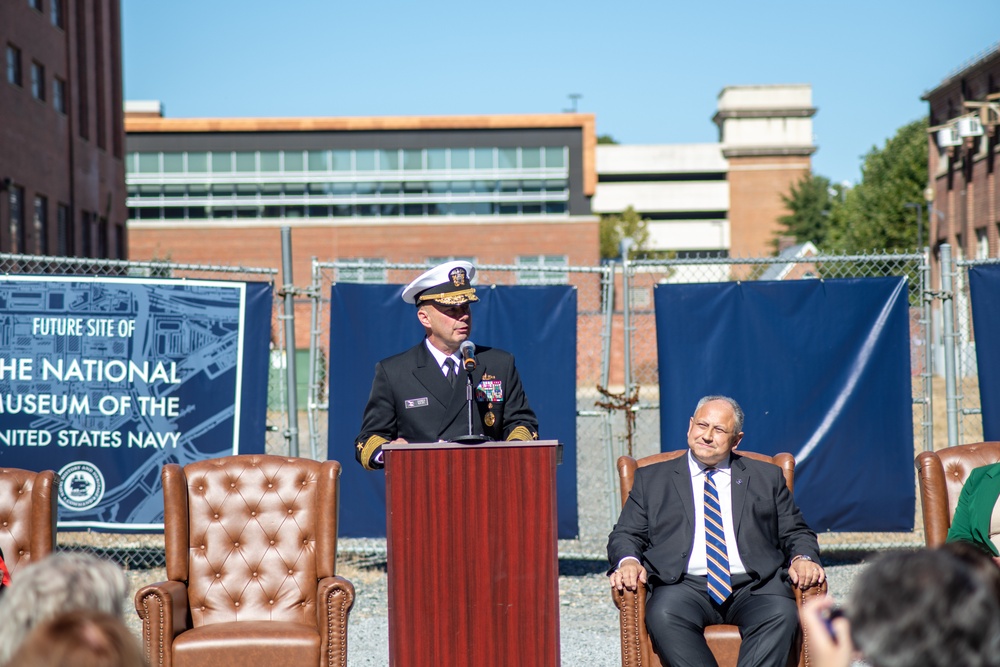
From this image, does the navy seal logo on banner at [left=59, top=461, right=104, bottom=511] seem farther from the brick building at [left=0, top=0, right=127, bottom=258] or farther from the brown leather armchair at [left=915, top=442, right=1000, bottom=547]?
the brick building at [left=0, top=0, right=127, bottom=258]

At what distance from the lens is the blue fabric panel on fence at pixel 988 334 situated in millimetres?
7536

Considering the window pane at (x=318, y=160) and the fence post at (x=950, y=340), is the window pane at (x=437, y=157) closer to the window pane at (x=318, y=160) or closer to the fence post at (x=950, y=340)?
the window pane at (x=318, y=160)

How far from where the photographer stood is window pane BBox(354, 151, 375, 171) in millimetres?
50031

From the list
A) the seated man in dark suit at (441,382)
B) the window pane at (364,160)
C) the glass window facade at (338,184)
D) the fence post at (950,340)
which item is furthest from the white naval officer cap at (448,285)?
the window pane at (364,160)

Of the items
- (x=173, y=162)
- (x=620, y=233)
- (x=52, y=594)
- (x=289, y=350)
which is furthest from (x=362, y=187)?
(x=52, y=594)

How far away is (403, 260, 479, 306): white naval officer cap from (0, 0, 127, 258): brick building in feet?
71.8

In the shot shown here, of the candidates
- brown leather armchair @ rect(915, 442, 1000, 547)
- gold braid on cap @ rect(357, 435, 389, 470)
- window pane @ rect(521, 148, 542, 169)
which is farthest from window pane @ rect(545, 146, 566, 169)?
gold braid on cap @ rect(357, 435, 389, 470)

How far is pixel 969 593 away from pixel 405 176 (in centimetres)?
4885

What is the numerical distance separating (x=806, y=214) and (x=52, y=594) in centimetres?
8613

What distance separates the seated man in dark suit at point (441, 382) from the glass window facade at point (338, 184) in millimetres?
44632

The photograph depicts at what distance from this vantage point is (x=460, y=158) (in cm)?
4969

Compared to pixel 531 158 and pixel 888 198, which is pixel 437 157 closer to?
pixel 531 158

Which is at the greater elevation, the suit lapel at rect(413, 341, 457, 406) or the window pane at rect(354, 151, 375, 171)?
the window pane at rect(354, 151, 375, 171)

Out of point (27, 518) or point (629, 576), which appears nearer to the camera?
point (629, 576)
